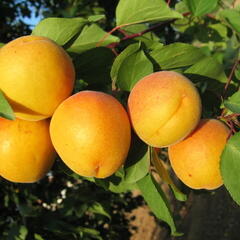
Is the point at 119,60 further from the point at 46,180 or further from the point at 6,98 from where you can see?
the point at 46,180

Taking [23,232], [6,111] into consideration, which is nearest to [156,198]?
[6,111]

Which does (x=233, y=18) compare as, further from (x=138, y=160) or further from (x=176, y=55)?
(x=138, y=160)

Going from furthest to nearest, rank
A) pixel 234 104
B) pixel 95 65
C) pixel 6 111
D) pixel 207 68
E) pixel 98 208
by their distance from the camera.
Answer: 1. pixel 98 208
2. pixel 95 65
3. pixel 207 68
4. pixel 234 104
5. pixel 6 111

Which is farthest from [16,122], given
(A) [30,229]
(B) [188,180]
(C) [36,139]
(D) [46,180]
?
(D) [46,180]

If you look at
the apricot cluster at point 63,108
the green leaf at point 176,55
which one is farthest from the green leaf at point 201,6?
the apricot cluster at point 63,108

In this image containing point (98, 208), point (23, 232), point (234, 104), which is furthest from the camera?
point (98, 208)

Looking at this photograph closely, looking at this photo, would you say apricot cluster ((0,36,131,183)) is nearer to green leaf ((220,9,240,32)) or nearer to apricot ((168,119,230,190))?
apricot ((168,119,230,190))

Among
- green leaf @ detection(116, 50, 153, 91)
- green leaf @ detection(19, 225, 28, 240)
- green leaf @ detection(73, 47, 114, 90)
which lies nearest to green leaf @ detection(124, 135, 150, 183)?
green leaf @ detection(116, 50, 153, 91)
